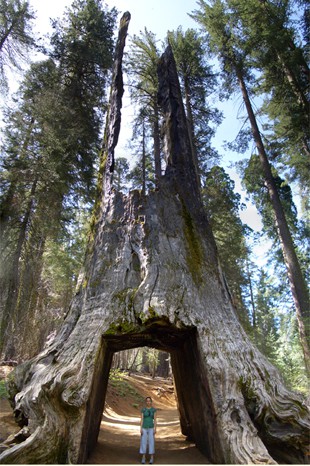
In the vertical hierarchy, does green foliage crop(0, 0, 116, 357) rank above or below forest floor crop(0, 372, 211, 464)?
above

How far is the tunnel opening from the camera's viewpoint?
5195mm

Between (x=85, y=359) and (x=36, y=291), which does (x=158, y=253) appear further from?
(x=36, y=291)

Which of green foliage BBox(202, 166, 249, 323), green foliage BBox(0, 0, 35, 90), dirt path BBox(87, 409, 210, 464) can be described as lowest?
dirt path BBox(87, 409, 210, 464)

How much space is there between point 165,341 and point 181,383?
1.68 m

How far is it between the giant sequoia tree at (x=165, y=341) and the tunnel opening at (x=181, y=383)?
0.04 meters

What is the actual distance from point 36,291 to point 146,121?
11.9m

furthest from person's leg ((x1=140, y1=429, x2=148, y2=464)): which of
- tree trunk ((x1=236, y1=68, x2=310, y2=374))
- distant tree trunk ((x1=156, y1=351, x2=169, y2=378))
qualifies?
distant tree trunk ((x1=156, y1=351, x2=169, y2=378))

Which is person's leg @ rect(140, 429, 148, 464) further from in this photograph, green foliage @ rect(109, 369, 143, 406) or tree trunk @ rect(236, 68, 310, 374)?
green foliage @ rect(109, 369, 143, 406)

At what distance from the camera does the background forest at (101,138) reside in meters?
12.7

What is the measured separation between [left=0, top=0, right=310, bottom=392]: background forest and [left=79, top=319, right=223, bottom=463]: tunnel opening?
18.0ft

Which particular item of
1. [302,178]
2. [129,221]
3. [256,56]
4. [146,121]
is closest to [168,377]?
[302,178]

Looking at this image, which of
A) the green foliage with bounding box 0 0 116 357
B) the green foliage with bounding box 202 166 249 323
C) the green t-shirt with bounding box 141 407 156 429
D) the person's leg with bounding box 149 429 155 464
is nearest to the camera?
the person's leg with bounding box 149 429 155 464

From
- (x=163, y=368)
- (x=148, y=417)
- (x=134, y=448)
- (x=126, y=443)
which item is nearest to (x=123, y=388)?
(x=163, y=368)

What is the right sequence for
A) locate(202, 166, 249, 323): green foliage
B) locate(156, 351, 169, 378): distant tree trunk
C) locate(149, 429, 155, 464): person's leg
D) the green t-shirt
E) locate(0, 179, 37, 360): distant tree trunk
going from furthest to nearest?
locate(156, 351, 169, 378): distant tree trunk < locate(202, 166, 249, 323): green foliage < locate(0, 179, 37, 360): distant tree trunk < the green t-shirt < locate(149, 429, 155, 464): person's leg
